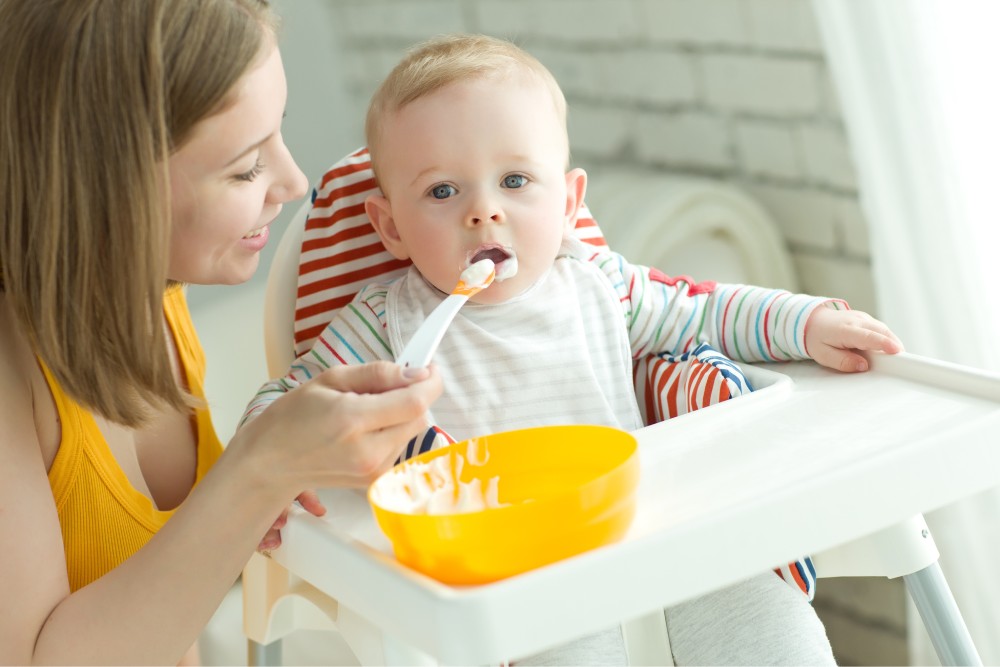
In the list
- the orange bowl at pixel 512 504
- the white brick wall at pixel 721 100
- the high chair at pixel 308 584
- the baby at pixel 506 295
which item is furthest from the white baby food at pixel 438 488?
the white brick wall at pixel 721 100

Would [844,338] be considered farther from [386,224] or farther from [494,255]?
[386,224]

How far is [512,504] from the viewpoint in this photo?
0.75 metres

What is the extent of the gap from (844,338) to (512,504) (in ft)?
1.28

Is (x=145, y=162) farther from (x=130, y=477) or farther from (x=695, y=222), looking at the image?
(x=695, y=222)

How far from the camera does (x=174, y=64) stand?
2.80ft

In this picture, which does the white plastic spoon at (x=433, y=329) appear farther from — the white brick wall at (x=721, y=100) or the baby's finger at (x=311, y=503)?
the white brick wall at (x=721, y=100)

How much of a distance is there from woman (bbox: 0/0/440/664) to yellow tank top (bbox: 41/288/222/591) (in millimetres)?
40

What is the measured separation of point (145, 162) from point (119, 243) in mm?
65

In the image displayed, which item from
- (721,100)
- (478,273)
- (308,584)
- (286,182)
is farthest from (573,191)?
(721,100)

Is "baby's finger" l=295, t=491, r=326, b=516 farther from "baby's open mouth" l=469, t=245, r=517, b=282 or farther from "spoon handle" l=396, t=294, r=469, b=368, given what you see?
"baby's open mouth" l=469, t=245, r=517, b=282

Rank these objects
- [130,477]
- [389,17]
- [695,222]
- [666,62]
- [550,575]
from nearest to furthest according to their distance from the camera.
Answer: [550,575] < [130,477] < [695,222] < [666,62] < [389,17]

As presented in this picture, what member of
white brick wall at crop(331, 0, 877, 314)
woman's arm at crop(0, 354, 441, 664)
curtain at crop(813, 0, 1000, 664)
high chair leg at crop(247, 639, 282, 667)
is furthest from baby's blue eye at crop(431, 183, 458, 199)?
white brick wall at crop(331, 0, 877, 314)

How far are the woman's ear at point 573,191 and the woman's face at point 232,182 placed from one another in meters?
0.30

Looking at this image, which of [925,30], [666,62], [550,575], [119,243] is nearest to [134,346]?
[119,243]
